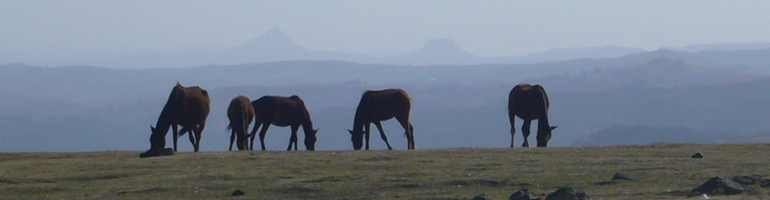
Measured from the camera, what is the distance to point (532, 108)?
114ft

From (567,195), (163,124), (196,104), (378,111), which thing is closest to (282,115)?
(378,111)

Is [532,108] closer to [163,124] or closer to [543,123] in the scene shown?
[543,123]

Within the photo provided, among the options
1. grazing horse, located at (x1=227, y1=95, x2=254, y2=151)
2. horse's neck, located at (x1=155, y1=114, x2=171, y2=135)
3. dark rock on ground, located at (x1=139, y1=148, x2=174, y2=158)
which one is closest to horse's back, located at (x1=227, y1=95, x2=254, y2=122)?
grazing horse, located at (x1=227, y1=95, x2=254, y2=151)

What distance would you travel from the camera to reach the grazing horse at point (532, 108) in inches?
1337

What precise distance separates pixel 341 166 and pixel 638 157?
21.5ft

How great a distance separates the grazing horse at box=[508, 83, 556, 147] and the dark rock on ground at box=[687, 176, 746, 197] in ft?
53.9

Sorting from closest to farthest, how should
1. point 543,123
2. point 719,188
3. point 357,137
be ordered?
point 719,188 → point 543,123 → point 357,137

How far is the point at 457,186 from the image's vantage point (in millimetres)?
19672

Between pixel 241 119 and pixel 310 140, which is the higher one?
pixel 241 119

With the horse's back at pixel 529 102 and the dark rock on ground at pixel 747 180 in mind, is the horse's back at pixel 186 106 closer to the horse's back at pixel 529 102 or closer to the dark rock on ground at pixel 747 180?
the horse's back at pixel 529 102

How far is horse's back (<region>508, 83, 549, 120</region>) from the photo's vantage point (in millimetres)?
34312

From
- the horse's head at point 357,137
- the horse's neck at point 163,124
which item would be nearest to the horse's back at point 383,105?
the horse's head at point 357,137

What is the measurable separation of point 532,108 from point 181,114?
10.8 metres

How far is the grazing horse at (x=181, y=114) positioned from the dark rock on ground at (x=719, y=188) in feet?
54.7
